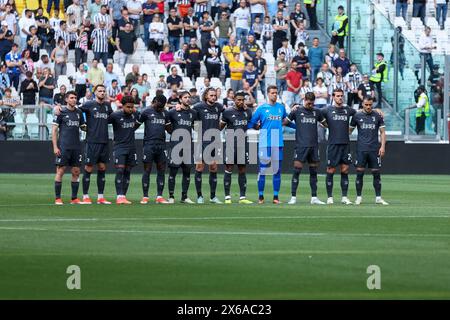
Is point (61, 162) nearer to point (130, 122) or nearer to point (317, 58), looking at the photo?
point (130, 122)

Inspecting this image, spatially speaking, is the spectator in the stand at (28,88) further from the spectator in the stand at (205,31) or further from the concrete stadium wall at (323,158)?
the spectator in the stand at (205,31)

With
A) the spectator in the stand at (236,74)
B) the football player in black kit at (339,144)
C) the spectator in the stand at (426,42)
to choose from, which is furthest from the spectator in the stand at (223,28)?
the football player in black kit at (339,144)

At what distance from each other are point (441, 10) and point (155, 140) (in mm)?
22144

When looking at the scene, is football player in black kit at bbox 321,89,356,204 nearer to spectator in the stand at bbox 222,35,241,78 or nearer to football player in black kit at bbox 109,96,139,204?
football player in black kit at bbox 109,96,139,204

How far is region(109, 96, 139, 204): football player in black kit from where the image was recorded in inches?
990

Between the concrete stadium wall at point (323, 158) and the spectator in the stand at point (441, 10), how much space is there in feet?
23.6

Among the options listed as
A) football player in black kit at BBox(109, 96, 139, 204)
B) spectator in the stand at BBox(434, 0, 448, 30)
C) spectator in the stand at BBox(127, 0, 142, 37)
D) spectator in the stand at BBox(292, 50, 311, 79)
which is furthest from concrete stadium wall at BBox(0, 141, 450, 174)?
football player in black kit at BBox(109, 96, 139, 204)

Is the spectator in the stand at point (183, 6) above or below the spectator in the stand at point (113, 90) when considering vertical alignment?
above

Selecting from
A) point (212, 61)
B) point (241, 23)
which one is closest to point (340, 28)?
point (241, 23)

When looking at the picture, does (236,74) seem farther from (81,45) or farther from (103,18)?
(81,45)

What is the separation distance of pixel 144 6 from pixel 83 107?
1711 centimetres

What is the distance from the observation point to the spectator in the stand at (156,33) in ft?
135

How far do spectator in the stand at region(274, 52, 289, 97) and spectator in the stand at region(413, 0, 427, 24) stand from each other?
650 cm

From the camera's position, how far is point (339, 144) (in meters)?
25.6
